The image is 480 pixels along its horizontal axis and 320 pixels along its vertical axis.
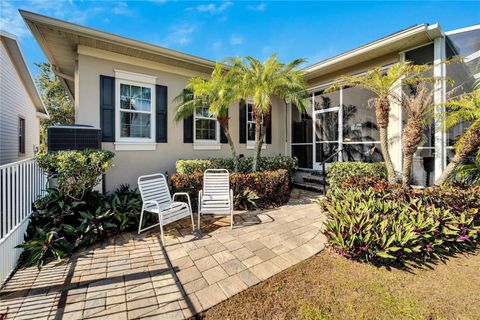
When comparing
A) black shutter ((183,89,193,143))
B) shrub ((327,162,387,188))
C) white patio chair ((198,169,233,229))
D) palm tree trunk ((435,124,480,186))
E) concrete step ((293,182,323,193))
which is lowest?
concrete step ((293,182,323,193))

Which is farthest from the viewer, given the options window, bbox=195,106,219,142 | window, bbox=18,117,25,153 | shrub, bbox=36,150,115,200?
window, bbox=18,117,25,153

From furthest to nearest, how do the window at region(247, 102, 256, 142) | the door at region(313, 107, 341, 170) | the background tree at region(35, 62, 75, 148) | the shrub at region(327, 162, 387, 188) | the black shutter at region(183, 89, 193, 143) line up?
the background tree at region(35, 62, 75, 148) → the window at region(247, 102, 256, 142) → the door at region(313, 107, 341, 170) → the black shutter at region(183, 89, 193, 143) → the shrub at region(327, 162, 387, 188)

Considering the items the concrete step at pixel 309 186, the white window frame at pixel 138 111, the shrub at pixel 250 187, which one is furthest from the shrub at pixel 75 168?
the concrete step at pixel 309 186

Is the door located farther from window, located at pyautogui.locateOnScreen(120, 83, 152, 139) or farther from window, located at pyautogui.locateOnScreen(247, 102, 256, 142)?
window, located at pyautogui.locateOnScreen(120, 83, 152, 139)

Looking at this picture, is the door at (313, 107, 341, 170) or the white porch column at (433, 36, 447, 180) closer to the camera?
the white porch column at (433, 36, 447, 180)

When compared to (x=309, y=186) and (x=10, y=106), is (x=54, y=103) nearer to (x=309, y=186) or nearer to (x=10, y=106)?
(x=10, y=106)

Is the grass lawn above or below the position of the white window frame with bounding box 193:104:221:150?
below

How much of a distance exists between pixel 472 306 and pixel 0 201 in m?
5.36

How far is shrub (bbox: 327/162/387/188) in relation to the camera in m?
5.58

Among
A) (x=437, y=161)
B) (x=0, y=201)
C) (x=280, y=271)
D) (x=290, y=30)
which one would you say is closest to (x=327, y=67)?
(x=290, y=30)

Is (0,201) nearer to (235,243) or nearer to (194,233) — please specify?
(194,233)

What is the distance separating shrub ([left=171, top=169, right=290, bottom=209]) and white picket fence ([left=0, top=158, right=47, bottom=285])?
2.48 metres

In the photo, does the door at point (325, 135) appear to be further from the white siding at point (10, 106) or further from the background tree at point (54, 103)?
the background tree at point (54, 103)

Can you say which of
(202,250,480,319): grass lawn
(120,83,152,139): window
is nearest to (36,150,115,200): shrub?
(120,83,152,139): window
